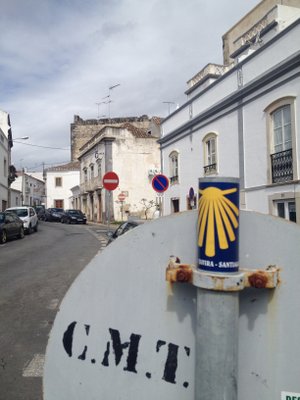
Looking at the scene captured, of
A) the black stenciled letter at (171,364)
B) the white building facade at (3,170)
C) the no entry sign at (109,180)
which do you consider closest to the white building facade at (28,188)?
the white building facade at (3,170)

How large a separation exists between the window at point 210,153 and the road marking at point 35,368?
12.5 m

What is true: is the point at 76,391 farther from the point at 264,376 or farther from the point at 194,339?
the point at 264,376

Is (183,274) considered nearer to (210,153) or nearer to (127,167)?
(210,153)

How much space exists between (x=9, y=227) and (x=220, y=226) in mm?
16917

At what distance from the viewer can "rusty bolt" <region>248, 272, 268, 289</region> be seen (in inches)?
48.3

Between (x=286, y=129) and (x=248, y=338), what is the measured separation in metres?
11.0

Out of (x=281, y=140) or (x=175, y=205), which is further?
(x=175, y=205)

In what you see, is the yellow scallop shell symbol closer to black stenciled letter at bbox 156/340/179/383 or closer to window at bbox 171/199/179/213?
black stenciled letter at bbox 156/340/179/383

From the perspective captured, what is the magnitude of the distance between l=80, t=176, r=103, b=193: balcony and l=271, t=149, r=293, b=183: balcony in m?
23.9

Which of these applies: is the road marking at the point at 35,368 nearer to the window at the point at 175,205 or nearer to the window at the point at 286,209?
the window at the point at 286,209

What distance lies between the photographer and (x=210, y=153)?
52.5ft

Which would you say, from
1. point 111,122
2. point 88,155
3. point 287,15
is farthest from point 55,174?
point 287,15

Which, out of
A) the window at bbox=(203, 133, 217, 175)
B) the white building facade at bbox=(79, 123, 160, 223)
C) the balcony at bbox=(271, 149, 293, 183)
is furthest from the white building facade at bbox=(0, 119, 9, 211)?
the balcony at bbox=(271, 149, 293, 183)

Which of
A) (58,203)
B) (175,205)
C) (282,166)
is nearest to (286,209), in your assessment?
(282,166)
